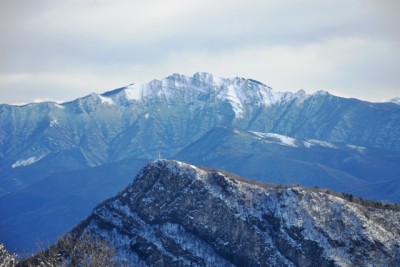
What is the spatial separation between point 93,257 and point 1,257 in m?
33.6

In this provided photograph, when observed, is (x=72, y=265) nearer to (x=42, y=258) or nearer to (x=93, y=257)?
(x=42, y=258)

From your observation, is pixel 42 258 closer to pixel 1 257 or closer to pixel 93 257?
pixel 1 257

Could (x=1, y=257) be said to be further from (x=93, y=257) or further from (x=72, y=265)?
(x=93, y=257)

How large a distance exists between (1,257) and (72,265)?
1963 cm

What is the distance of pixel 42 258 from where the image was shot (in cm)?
18588

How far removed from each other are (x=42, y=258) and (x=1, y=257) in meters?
11.0

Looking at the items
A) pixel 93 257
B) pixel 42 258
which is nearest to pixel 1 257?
pixel 42 258

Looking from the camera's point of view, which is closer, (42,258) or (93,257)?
(93,257)

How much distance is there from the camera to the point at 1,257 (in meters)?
180

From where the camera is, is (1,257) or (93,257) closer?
(93,257)

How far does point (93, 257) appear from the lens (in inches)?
6304

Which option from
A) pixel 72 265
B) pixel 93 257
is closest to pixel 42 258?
pixel 72 265

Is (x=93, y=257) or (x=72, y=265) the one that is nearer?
(x=93, y=257)
